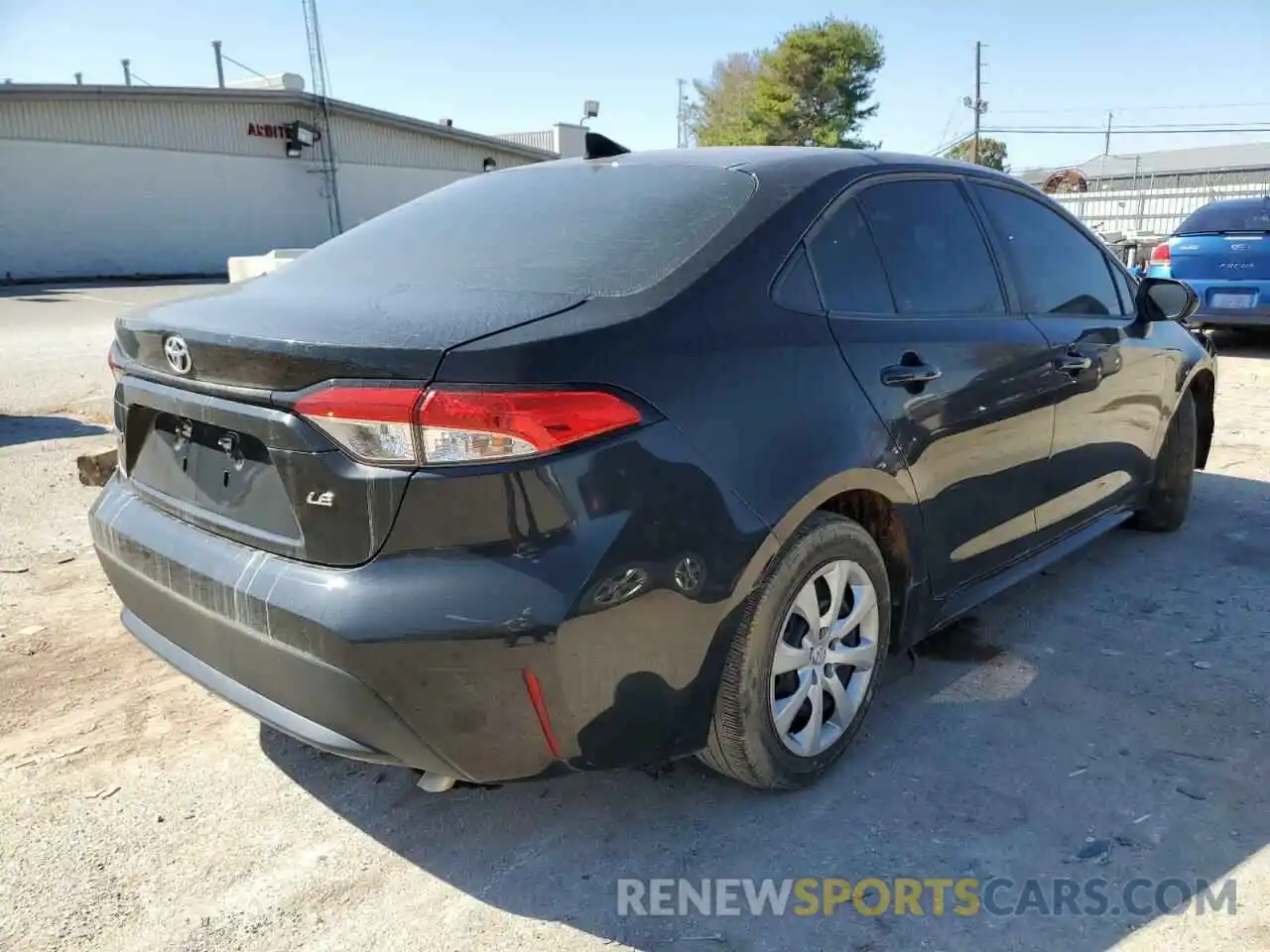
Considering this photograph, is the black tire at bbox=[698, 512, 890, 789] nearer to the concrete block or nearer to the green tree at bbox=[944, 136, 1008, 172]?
the concrete block

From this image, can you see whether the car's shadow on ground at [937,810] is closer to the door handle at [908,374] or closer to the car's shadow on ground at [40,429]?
the door handle at [908,374]

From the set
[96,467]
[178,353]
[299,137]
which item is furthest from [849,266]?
[299,137]

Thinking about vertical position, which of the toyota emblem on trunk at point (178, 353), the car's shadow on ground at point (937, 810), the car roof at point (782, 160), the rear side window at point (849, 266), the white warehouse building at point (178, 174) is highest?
the white warehouse building at point (178, 174)

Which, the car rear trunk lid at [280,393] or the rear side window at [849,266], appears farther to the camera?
the rear side window at [849,266]

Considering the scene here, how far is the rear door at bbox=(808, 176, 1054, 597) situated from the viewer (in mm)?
2701

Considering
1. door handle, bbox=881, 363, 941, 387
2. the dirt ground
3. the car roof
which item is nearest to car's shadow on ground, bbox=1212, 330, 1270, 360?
the dirt ground

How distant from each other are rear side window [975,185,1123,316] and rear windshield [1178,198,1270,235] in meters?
7.29

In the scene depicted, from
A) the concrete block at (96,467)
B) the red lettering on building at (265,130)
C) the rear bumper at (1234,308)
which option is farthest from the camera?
the red lettering on building at (265,130)

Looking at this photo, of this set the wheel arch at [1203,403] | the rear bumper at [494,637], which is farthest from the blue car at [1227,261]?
the rear bumper at [494,637]

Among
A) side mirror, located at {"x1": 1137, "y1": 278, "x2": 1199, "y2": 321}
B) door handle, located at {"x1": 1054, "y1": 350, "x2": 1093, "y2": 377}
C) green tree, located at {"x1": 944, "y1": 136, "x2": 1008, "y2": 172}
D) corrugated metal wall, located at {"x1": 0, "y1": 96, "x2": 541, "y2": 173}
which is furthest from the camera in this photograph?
green tree, located at {"x1": 944, "y1": 136, "x2": 1008, "y2": 172}

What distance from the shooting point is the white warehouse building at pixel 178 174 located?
26328 mm

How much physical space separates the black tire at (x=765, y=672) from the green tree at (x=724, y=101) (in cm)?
5057

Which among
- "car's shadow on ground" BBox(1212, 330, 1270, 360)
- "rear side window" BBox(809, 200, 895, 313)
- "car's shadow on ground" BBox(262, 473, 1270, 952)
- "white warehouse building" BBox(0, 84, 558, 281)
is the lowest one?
"car's shadow on ground" BBox(262, 473, 1270, 952)

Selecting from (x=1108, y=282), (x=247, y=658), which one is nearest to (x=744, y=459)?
(x=247, y=658)
